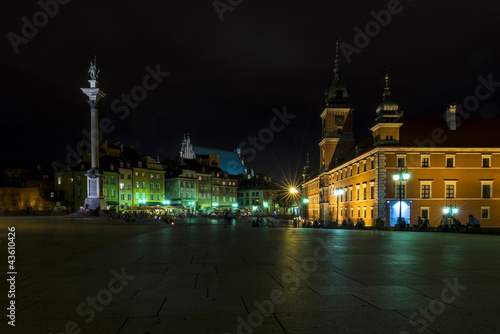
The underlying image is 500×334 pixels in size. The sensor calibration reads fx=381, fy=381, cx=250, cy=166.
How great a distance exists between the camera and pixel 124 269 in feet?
31.2

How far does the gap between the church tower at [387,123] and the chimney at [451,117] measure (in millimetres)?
6816

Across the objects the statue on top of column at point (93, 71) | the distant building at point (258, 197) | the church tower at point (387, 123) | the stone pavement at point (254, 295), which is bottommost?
the distant building at point (258, 197)

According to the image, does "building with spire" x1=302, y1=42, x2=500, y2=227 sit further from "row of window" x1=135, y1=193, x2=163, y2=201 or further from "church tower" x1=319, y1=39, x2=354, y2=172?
"row of window" x1=135, y1=193, x2=163, y2=201

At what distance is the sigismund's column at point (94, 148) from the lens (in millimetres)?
49125

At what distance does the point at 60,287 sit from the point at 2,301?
1142 millimetres

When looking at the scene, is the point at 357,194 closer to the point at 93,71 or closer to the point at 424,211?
the point at 424,211

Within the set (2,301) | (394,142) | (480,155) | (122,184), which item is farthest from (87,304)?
(122,184)

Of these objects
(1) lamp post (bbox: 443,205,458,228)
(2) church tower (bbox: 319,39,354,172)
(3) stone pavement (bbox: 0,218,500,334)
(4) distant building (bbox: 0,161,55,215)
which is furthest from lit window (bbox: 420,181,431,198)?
(4) distant building (bbox: 0,161,55,215)
